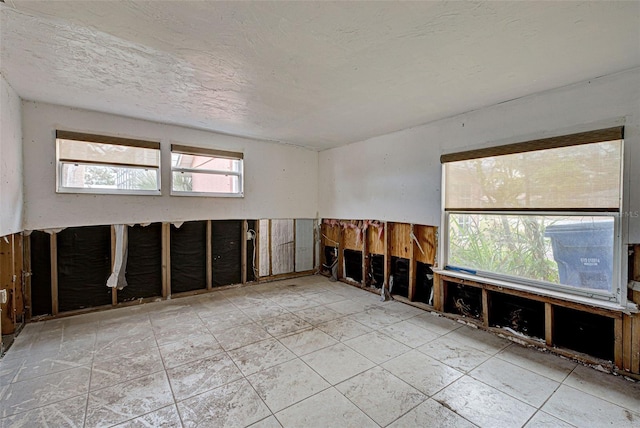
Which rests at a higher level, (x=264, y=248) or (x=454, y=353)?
(x=264, y=248)

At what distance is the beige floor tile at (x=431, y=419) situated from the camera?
1.77 metres

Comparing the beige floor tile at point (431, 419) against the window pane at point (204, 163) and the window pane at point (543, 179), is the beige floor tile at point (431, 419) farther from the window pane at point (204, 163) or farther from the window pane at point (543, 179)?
the window pane at point (204, 163)

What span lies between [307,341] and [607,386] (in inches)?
99.4

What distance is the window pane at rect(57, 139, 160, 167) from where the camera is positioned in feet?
11.6

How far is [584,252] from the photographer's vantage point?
260 centimetres

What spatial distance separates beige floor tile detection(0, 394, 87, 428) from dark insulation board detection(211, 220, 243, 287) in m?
2.75

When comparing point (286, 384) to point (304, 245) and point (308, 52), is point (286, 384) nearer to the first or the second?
point (308, 52)

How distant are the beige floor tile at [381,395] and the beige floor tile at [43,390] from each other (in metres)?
2.04

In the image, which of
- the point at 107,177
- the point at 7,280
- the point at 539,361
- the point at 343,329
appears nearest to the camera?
the point at 539,361

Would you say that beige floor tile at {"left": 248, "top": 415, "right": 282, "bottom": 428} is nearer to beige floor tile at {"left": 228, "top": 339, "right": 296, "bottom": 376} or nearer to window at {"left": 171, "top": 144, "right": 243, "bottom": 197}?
beige floor tile at {"left": 228, "top": 339, "right": 296, "bottom": 376}

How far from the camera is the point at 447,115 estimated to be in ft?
11.5

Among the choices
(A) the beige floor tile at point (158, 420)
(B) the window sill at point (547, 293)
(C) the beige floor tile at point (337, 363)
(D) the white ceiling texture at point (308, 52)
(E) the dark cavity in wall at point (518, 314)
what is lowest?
(C) the beige floor tile at point (337, 363)

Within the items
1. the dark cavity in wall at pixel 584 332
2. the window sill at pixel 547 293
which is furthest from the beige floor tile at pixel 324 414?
the dark cavity in wall at pixel 584 332

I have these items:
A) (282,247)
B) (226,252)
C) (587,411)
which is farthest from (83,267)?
(587,411)
